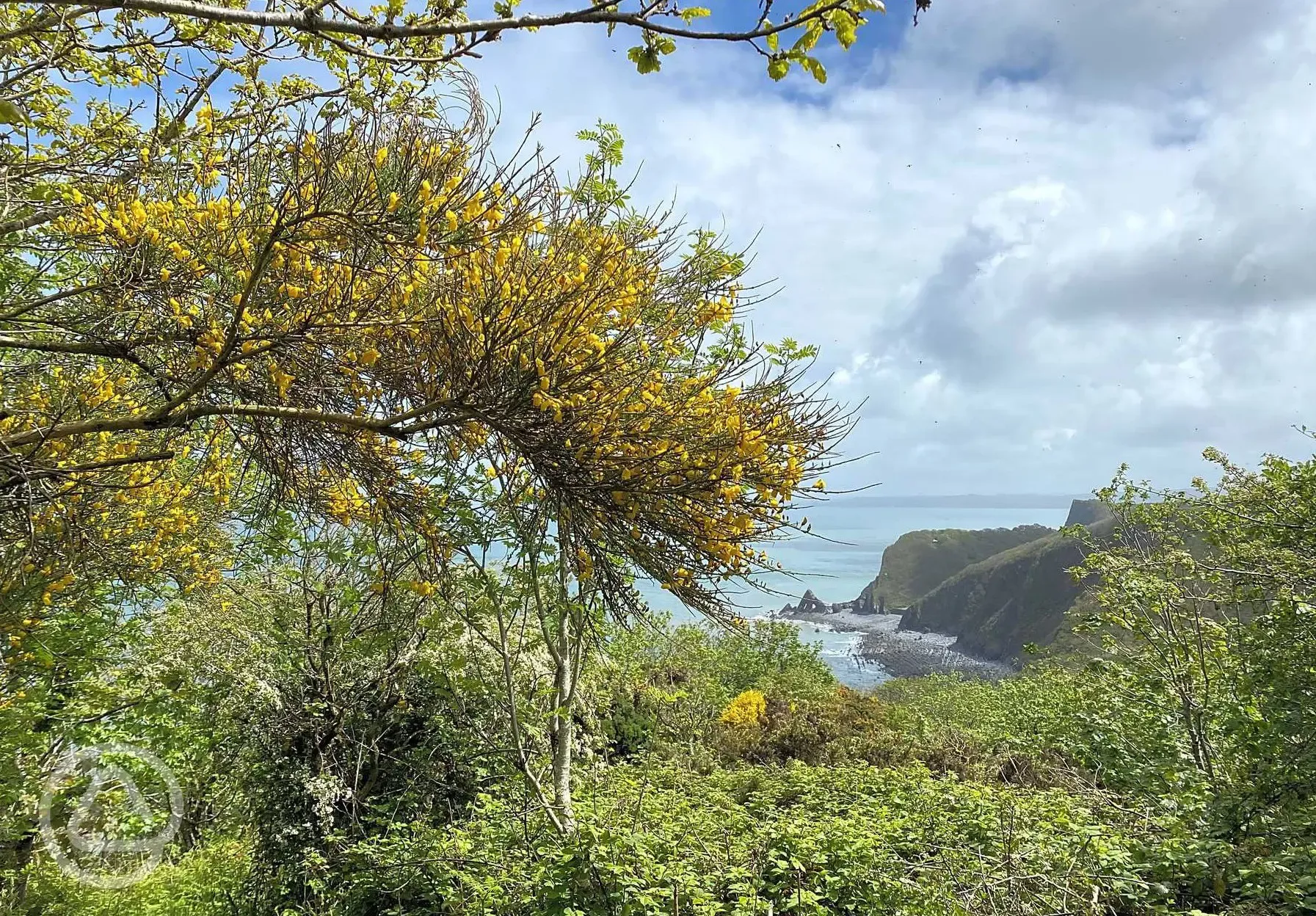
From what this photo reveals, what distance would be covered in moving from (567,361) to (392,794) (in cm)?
599

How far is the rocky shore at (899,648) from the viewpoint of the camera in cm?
4884

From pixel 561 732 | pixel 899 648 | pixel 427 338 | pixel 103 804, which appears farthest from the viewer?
pixel 899 648

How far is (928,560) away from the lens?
93.9 meters

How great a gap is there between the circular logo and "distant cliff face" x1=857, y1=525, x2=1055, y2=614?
294 ft

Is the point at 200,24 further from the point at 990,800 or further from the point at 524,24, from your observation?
the point at 990,800

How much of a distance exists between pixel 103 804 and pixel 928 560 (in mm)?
96439

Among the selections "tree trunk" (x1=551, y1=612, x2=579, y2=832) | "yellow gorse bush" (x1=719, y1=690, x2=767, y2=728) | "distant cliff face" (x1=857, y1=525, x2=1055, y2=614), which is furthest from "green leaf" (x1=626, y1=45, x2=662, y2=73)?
"distant cliff face" (x1=857, y1=525, x2=1055, y2=614)

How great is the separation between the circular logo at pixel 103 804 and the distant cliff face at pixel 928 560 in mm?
89588

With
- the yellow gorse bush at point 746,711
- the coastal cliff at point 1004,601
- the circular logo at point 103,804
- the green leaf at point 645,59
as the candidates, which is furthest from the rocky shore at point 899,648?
the green leaf at point 645,59

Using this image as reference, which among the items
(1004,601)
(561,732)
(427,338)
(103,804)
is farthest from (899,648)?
(427,338)

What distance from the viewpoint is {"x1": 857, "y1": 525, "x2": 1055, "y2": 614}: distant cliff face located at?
9138cm

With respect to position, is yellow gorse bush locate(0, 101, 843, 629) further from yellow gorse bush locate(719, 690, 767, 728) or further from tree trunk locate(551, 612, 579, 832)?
yellow gorse bush locate(719, 690, 767, 728)

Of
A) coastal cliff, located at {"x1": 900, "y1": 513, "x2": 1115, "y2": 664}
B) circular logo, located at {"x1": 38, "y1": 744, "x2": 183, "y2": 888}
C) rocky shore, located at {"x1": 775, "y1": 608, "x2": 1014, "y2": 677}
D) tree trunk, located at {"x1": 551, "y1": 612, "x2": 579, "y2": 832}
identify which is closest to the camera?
tree trunk, located at {"x1": 551, "y1": 612, "x2": 579, "y2": 832}

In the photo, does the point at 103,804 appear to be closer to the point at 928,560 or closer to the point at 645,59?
the point at 645,59
